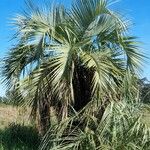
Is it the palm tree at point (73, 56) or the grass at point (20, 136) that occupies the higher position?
the palm tree at point (73, 56)

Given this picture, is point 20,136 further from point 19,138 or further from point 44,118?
point 44,118

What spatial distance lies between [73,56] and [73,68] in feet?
1.07

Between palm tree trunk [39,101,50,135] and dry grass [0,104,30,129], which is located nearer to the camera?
palm tree trunk [39,101,50,135]

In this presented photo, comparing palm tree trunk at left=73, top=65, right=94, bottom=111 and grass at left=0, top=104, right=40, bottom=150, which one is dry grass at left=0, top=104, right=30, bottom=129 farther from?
palm tree trunk at left=73, top=65, right=94, bottom=111

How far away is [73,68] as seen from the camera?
1076cm

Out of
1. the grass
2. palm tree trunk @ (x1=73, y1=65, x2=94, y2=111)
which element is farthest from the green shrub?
palm tree trunk @ (x1=73, y1=65, x2=94, y2=111)

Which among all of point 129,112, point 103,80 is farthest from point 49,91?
point 129,112

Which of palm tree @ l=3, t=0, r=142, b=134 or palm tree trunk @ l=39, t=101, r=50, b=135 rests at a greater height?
palm tree @ l=3, t=0, r=142, b=134

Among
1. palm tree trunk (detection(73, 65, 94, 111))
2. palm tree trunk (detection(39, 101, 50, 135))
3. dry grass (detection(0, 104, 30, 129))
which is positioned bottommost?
dry grass (detection(0, 104, 30, 129))

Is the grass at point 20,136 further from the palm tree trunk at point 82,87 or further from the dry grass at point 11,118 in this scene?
the palm tree trunk at point 82,87

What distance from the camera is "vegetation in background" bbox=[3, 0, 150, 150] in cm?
1052

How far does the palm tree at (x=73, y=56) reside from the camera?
427 inches

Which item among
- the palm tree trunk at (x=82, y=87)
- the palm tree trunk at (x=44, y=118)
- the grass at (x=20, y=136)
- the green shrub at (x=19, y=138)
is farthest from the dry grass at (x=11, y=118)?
the palm tree trunk at (x=82, y=87)

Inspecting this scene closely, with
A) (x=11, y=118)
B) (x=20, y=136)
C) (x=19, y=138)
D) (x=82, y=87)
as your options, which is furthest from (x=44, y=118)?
(x=11, y=118)
